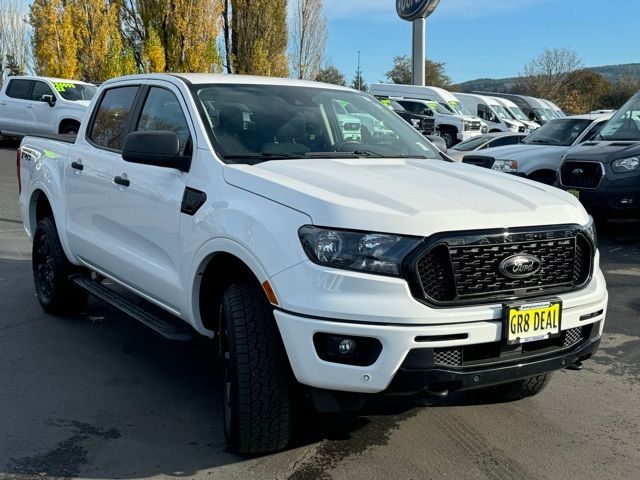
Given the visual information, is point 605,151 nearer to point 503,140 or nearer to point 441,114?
point 503,140

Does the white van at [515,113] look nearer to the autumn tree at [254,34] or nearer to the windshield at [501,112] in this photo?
the windshield at [501,112]

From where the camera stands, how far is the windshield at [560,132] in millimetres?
11398

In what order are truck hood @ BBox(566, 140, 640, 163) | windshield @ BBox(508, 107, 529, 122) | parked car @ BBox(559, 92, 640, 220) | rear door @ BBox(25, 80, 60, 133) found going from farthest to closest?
windshield @ BBox(508, 107, 529, 122) < rear door @ BBox(25, 80, 60, 133) < truck hood @ BBox(566, 140, 640, 163) < parked car @ BBox(559, 92, 640, 220)

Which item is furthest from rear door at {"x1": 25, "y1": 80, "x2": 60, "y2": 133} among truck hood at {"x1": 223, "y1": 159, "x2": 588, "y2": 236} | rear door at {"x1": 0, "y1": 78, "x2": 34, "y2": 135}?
truck hood at {"x1": 223, "y1": 159, "x2": 588, "y2": 236}

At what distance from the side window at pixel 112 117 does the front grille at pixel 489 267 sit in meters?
2.63

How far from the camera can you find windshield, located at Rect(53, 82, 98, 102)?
18.1 m

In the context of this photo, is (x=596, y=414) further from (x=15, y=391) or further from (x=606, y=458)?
(x=15, y=391)

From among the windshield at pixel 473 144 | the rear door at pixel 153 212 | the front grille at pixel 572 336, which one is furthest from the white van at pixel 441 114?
the front grille at pixel 572 336

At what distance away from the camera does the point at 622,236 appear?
31.5ft

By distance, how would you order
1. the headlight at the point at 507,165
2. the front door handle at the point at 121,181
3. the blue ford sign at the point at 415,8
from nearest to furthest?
the front door handle at the point at 121,181
the headlight at the point at 507,165
the blue ford sign at the point at 415,8

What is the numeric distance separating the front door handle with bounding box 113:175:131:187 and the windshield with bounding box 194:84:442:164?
703 millimetres

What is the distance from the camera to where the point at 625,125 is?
9633 mm

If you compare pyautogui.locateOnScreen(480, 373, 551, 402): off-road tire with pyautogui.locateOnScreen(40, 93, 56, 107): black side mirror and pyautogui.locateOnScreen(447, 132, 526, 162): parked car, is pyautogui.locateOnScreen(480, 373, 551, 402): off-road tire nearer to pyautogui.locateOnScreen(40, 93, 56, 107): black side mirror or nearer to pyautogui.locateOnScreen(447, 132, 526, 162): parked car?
pyautogui.locateOnScreen(447, 132, 526, 162): parked car

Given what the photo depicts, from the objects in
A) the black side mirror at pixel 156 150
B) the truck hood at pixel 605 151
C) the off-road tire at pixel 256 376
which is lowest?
the off-road tire at pixel 256 376
